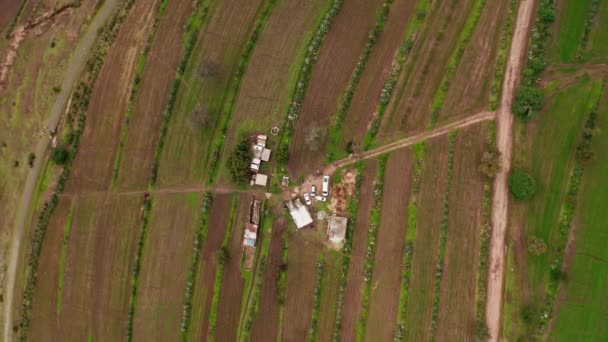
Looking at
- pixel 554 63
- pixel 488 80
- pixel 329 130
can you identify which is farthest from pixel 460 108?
pixel 329 130

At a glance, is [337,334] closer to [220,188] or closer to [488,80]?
[220,188]

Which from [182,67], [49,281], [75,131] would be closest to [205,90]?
[182,67]

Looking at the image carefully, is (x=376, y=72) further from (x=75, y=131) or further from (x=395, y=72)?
(x=75, y=131)

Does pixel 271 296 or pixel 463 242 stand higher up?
pixel 463 242

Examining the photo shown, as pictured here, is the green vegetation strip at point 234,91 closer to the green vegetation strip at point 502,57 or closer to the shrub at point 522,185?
the green vegetation strip at point 502,57

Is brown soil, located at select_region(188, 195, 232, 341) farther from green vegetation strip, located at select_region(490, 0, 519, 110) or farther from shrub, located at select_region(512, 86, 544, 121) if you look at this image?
shrub, located at select_region(512, 86, 544, 121)

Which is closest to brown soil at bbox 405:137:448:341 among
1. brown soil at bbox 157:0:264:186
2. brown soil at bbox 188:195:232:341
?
brown soil at bbox 188:195:232:341

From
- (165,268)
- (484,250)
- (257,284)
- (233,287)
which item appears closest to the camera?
(484,250)

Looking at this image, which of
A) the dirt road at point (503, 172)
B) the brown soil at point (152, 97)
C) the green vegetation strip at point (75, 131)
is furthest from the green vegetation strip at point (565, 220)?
the green vegetation strip at point (75, 131)
